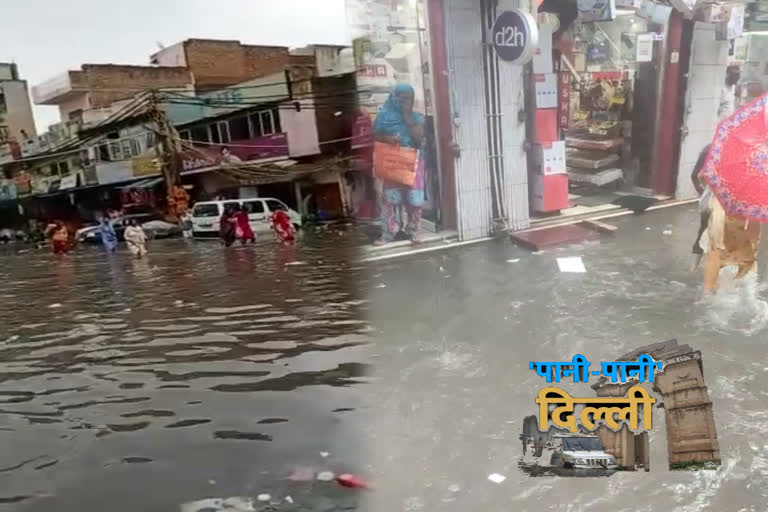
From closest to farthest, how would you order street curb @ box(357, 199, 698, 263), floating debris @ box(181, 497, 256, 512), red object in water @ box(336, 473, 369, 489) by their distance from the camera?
1. floating debris @ box(181, 497, 256, 512)
2. red object in water @ box(336, 473, 369, 489)
3. street curb @ box(357, 199, 698, 263)

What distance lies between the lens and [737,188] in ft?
5.56

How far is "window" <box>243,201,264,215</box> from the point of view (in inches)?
58.6

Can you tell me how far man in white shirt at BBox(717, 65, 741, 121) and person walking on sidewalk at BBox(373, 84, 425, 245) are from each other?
1.00 meters

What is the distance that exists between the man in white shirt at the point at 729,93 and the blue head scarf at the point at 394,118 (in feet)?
3.33

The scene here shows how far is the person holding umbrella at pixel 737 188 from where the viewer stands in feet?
5.40

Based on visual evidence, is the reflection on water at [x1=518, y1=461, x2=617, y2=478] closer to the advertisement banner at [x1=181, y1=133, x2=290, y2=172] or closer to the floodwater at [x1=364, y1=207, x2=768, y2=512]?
the floodwater at [x1=364, y1=207, x2=768, y2=512]

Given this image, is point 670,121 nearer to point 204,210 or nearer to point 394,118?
point 394,118

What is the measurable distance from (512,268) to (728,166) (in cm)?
75

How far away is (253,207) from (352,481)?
2.53ft

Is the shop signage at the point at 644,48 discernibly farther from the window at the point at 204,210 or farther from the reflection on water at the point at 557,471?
the window at the point at 204,210

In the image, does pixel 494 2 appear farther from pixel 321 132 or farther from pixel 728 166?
pixel 728 166

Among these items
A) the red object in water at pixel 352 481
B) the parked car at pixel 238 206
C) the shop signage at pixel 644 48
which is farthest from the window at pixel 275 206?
the shop signage at pixel 644 48

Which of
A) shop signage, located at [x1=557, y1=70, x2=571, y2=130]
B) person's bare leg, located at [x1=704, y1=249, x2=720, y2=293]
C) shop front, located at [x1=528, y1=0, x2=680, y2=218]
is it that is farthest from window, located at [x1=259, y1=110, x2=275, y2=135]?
person's bare leg, located at [x1=704, y1=249, x2=720, y2=293]
